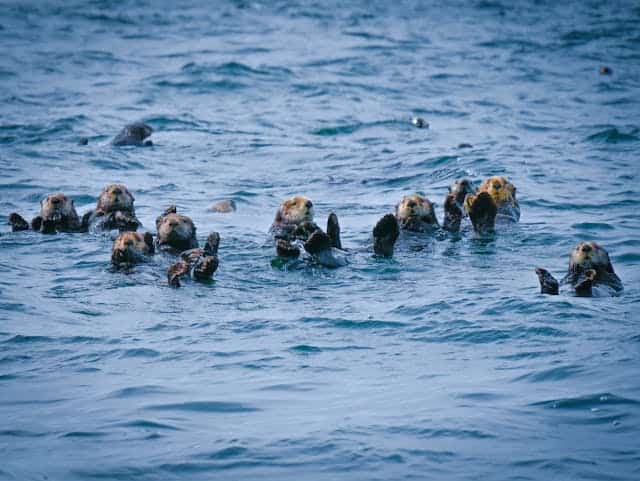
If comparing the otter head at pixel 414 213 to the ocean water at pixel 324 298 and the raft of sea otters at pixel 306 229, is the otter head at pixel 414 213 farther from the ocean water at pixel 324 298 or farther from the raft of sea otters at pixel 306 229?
the ocean water at pixel 324 298

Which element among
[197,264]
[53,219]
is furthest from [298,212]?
[53,219]

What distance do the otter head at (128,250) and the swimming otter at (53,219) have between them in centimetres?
182

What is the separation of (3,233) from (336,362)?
559cm

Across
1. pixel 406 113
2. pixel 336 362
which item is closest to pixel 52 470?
pixel 336 362

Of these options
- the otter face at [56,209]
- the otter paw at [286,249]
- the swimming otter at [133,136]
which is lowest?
the otter paw at [286,249]

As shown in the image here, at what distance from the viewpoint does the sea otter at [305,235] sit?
990 centimetres

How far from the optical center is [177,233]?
414 inches

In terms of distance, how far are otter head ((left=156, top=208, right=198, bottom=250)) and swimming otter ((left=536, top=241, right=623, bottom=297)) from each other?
11.8 ft

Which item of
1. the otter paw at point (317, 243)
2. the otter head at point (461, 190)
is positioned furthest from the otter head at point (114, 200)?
the otter head at point (461, 190)

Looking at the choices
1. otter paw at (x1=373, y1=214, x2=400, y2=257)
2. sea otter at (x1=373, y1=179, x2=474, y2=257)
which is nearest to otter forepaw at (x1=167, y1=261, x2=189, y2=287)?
otter paw at (x1=373, y1=214, x2=400, y2=257)

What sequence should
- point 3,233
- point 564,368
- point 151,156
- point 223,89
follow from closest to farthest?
point 564,368, point 3,233, point 151,156, point 223,89

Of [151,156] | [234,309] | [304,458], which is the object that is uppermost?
[151,156]

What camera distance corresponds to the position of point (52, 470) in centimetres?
580

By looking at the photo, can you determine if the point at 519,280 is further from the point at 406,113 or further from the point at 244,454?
the point at 406,113
